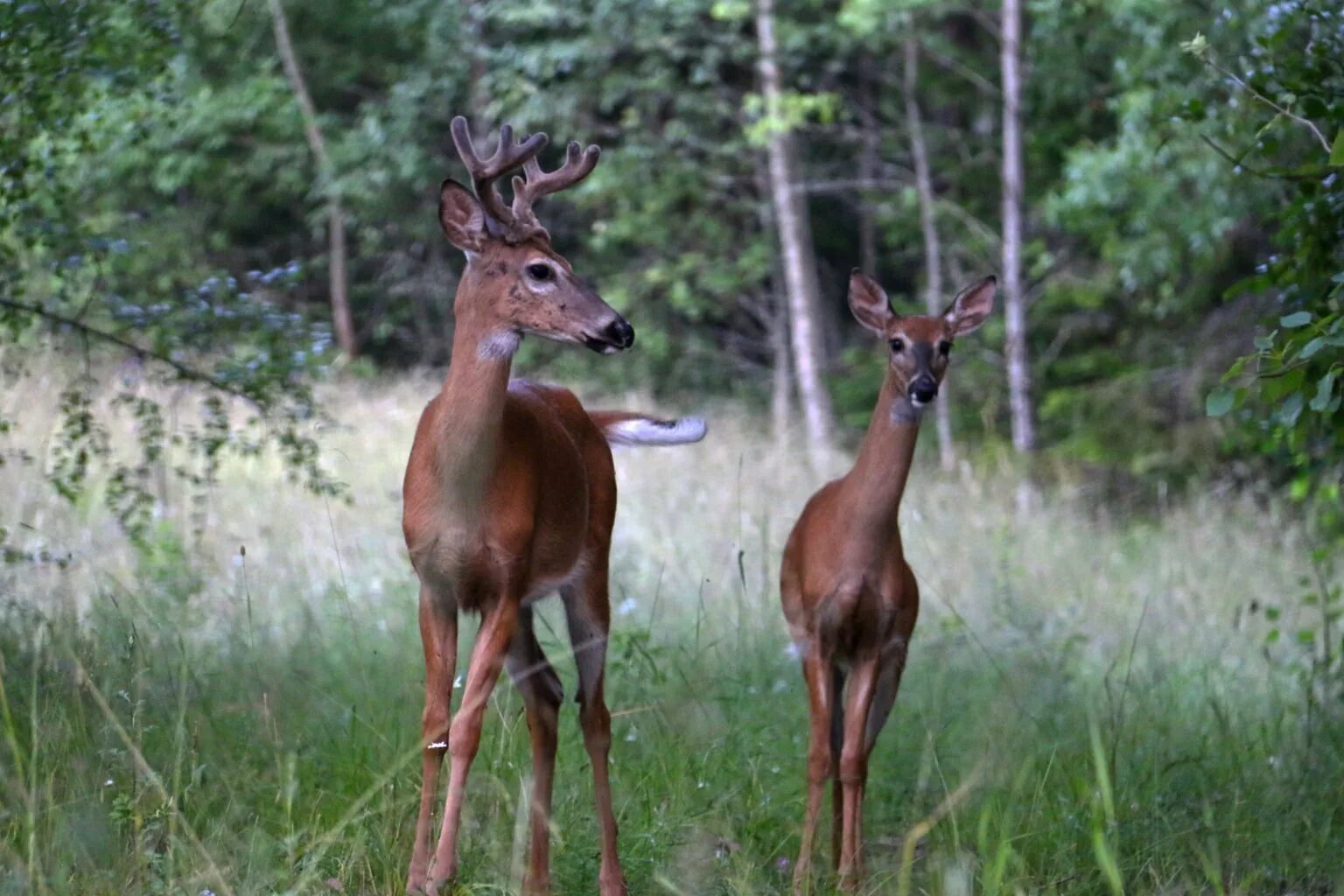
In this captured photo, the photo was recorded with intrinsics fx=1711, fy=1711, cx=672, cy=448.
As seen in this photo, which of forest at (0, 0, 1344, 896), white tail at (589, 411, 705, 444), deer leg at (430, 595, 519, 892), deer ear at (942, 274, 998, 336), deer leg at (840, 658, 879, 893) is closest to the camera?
deer leg at (430, 595, 519, 892)

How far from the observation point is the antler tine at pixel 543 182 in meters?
4.46

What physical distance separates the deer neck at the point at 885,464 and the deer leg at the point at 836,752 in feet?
1.67

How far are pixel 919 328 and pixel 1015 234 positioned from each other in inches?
324

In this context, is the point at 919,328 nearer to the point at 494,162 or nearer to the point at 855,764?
the point at 855,764

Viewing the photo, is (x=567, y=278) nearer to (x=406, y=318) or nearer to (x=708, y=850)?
(x=708, y=850)

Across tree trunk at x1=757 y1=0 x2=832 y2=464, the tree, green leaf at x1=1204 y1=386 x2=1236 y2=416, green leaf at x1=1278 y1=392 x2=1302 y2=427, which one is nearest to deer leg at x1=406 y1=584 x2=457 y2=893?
the tree

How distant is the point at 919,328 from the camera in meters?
5.47

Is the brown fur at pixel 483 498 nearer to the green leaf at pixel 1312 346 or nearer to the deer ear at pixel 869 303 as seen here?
the green leaf at pixel 1312 346

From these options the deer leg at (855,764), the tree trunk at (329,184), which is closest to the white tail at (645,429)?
the deer leg at (855,764)

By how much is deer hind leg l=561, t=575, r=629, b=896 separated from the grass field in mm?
197

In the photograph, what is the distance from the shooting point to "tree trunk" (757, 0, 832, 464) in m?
16.0

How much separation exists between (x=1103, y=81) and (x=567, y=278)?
1233 centimetres

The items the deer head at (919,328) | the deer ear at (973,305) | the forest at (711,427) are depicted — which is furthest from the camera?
the deer ear at (973,305)

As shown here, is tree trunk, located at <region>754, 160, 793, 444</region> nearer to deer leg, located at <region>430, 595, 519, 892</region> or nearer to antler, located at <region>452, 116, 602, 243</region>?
antler, located at <region>452, 116, 602, 243</region>
